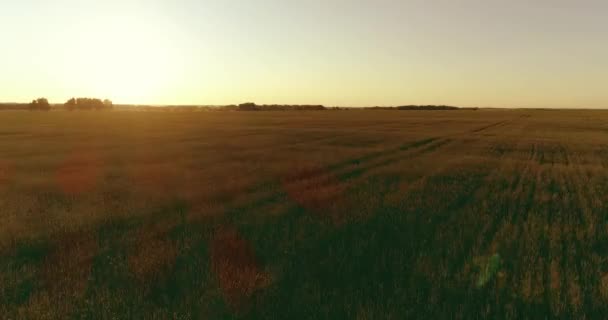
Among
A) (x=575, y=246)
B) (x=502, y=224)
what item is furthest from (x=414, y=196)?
(x=575, y=246)

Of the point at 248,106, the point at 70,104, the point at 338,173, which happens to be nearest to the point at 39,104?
the point at 70,104

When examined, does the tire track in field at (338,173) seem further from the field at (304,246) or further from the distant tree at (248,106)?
the distant tree at (248,106)

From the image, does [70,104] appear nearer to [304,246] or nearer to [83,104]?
[83,104]

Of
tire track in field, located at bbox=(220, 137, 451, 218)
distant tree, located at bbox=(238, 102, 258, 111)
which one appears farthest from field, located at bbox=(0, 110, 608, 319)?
distant tree, located at bbox=(238, 102, 258, 111)

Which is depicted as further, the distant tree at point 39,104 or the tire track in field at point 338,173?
the distant tree at point 39,104

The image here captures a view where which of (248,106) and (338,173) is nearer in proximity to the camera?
(338,173)

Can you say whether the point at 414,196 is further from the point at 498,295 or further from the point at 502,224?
the point at 498,295

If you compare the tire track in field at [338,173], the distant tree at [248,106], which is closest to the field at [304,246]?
the tire track in field at [338,173]

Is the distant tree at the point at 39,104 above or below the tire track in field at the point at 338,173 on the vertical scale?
above

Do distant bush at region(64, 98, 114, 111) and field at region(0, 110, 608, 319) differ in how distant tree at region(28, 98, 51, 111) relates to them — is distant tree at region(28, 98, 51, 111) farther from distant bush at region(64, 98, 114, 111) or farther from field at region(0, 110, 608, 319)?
field at region(0, 110, 608, 319)

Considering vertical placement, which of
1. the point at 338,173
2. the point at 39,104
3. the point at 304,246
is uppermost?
the point at 39,104

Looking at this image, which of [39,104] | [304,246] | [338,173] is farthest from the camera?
[39,104]

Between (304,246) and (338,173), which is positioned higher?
(338,173)

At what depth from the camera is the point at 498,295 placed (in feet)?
18.5
